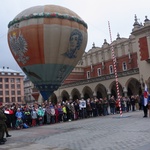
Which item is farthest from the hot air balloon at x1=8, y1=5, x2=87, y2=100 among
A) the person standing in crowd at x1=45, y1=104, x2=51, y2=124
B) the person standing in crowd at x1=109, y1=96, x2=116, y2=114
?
the person standing in crowd at x1=109, y1=96, x2=116, y2=114

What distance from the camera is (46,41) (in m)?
18.3

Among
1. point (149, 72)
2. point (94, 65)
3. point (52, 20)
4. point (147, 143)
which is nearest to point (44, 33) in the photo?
point (52, 20)

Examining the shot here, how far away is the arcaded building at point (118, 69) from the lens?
3309 centimetres

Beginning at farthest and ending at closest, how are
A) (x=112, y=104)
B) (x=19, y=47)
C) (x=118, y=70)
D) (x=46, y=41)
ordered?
(x=118, y=70) < (x=112, y=104) < (x=19, y=47) < (x=46, y=41)

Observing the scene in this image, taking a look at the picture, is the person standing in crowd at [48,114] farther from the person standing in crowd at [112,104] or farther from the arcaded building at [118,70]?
the arcaded building at [118,70]

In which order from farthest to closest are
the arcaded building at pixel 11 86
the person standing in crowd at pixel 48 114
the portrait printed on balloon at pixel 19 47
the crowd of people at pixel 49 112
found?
the arcaded building at pixel 11 86 → the portrait printed on balloon at pixel 19 47 → the person standing in crowd at pixel 48 114 → the crowd of people at pixel 49 112

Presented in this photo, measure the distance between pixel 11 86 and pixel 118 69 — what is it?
56.5 meters

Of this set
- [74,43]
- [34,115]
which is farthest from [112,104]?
[34,115]

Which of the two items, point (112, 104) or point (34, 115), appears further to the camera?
point (112, 104)

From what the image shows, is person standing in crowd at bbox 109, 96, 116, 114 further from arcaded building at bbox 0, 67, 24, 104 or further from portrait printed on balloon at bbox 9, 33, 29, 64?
arcaded building at bbox 0, 67, 24, 104

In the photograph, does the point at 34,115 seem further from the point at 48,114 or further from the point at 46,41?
the point at 46,41

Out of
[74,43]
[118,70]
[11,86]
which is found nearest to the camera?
[74,43]

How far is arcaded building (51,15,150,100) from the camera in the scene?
33.1m

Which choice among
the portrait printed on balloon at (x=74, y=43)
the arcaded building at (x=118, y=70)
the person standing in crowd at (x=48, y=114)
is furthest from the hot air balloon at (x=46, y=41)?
A: the arcaded building at (x=118, y=70)
